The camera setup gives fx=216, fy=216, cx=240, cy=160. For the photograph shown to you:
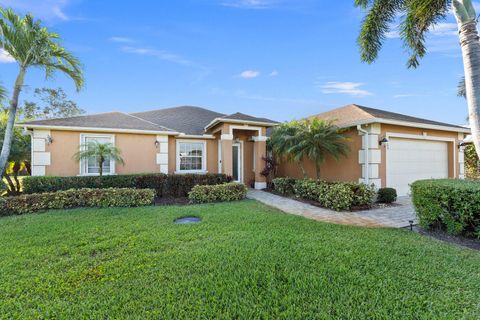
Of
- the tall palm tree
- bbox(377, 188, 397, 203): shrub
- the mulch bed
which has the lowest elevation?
the mulch bed

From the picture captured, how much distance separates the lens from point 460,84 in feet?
47.4

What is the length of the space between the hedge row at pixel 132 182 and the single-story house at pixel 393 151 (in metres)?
6.06

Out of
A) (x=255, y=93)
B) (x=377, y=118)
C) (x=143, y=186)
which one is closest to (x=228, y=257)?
(x=143, y=186)

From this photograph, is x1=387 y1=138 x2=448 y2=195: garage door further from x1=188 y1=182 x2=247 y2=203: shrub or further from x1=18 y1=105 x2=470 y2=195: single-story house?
x1=188 y1=182 x2=247 y2=203: shrub

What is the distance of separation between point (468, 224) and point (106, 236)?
27.7 feet

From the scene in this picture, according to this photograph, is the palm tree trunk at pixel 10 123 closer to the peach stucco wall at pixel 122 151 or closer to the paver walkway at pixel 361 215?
Answer: the peach stucco wall at pixel 122 151

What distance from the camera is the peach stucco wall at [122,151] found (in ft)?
33.7

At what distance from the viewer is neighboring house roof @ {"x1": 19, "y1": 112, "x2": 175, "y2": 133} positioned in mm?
10113

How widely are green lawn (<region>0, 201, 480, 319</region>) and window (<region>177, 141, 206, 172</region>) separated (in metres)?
7.50

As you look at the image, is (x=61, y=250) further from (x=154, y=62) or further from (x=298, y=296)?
(x=154, y=62)

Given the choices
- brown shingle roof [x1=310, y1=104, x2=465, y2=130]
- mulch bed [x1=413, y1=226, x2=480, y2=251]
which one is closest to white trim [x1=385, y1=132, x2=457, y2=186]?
brown shingle roof [x1=310, y1=104, x2=465, y2=130]

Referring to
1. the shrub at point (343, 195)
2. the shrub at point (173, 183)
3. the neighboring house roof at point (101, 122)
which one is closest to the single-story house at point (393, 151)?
the shrub at point (343, 195)

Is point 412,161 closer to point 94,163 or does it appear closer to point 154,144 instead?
point 154,144

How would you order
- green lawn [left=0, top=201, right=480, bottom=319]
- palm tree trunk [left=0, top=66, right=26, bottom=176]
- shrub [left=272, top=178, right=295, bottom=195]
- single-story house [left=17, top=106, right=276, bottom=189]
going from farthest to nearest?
shrub [left=272, top=178, right=295, bottom=195] → single-story house [left=17, top=106, right=276, bottom=189] → palm tree trunk [left=0, top=66, right=26, bottom=176] → green lawn [left=0, top=201, right=480, bottom=319]
